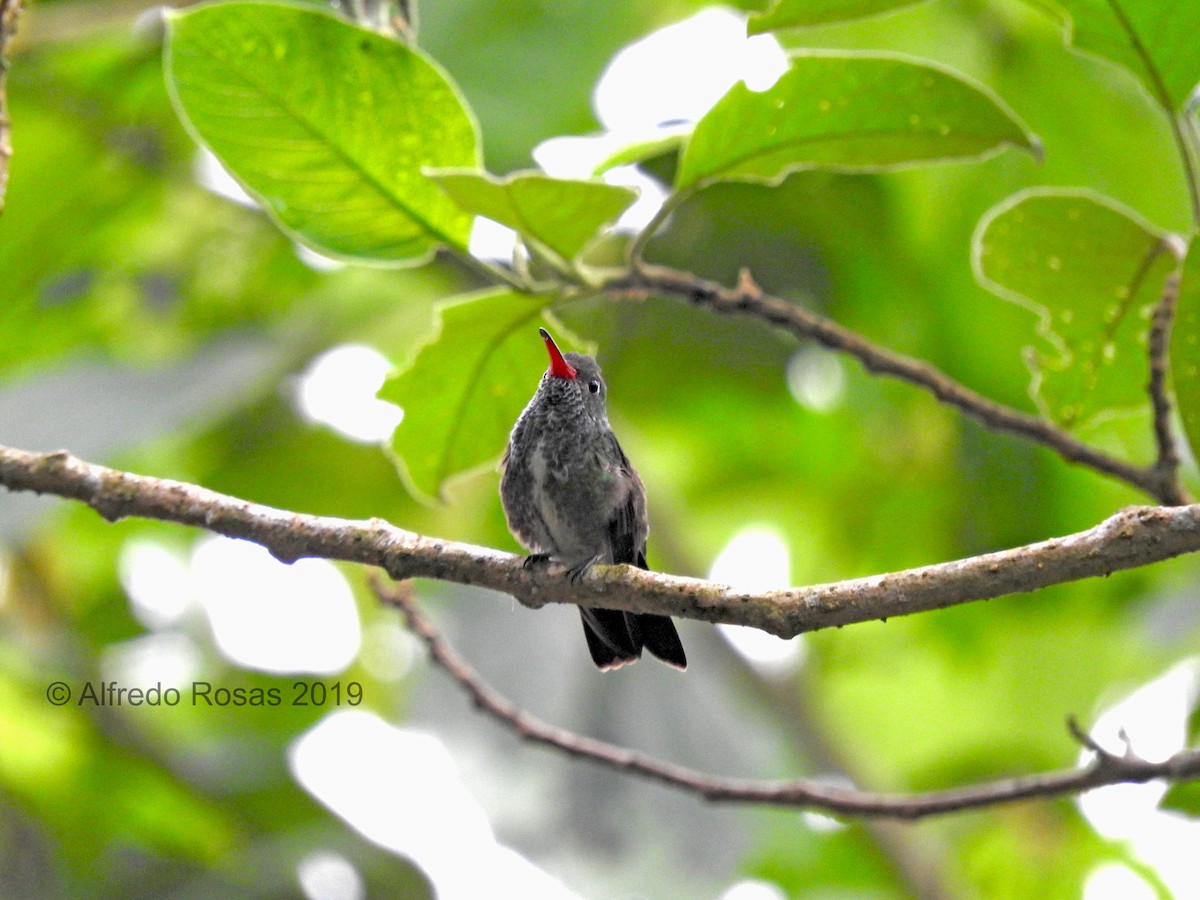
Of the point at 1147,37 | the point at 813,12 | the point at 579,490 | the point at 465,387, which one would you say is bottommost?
the point at 579,490

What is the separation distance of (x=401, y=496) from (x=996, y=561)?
126 inches

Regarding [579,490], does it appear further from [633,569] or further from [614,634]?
[633,569]

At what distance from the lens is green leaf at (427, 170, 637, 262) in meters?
2.16

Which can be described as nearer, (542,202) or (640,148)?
(542,202)

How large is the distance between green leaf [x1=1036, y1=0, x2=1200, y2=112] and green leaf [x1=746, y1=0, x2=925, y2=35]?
31cm

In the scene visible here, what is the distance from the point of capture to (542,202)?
2.22m

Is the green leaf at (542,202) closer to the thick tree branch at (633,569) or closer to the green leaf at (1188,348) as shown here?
the thick tree branch at (633,569)

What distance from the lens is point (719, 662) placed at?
464cm

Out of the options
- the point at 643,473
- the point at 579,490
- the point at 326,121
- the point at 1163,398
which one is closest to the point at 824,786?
the point at 579,490

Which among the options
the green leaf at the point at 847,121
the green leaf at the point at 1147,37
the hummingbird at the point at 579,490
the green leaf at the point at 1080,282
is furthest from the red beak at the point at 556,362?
the green leaf at the point at 1147,37

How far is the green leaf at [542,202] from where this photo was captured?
2160 millimetres

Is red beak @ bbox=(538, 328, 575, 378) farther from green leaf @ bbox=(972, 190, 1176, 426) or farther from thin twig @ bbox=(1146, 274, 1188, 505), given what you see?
thin twig @ bbox=(1146, 274, 1188, 505)

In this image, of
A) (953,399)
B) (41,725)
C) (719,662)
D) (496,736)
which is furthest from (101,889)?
(953,399)

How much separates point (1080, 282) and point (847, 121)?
642mm
